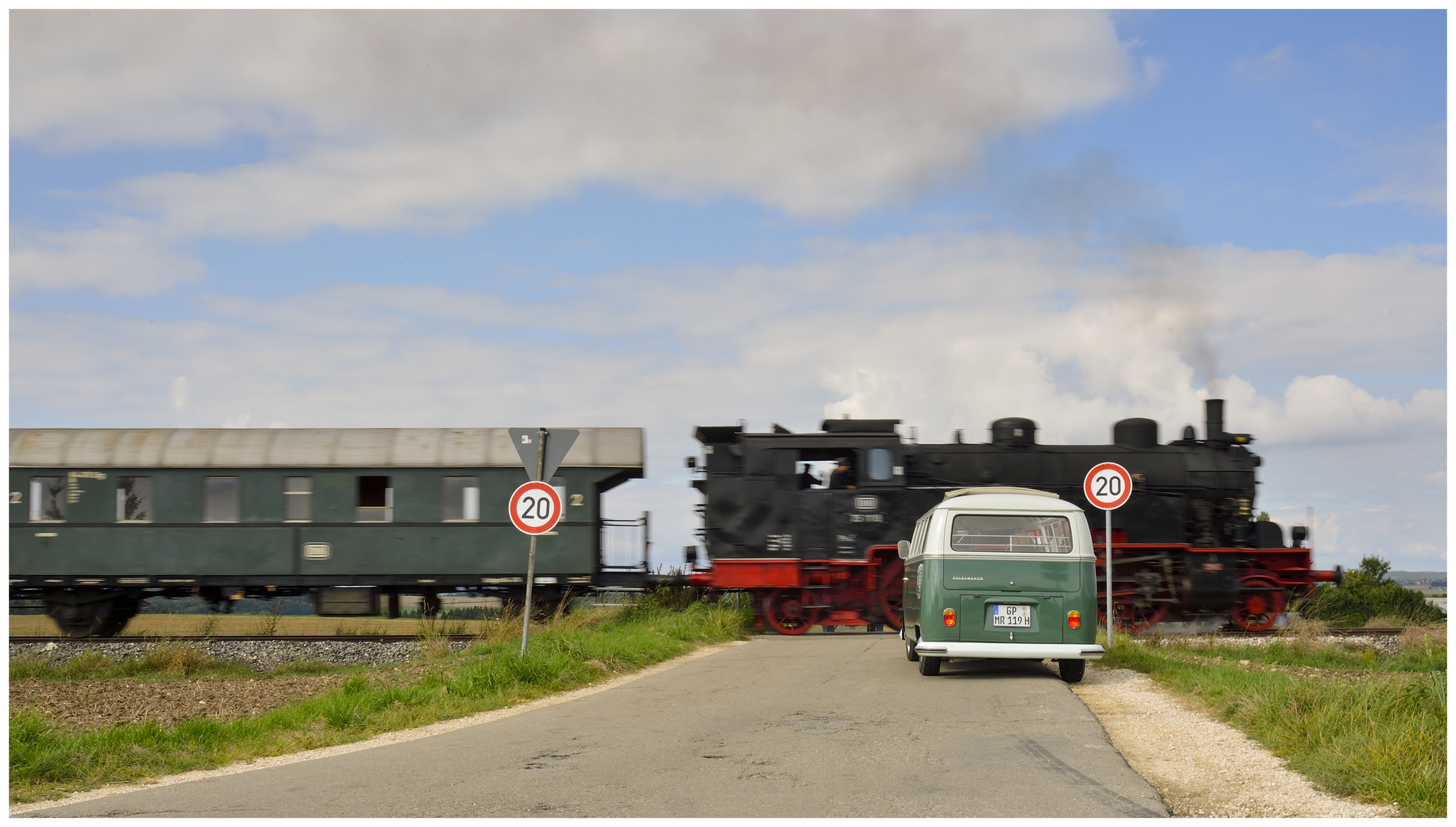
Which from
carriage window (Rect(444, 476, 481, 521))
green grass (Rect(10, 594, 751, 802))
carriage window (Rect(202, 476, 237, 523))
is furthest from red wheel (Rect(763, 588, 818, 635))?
carriage window (Rect(202, 476, 237, 523))

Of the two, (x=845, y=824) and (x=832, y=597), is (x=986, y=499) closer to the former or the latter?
(x=845, y=824)

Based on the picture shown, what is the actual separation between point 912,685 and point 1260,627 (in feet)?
35.8

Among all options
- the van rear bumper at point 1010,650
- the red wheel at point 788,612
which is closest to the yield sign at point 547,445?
the van rear bumper at point 1010,650

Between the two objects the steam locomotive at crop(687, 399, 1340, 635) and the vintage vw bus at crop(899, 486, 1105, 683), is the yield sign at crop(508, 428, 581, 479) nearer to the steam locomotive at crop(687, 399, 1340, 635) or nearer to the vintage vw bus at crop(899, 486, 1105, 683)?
the vintage vw bus at crop(899, 486, 1105, 683)

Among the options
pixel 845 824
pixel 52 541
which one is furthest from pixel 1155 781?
pixel 52 541

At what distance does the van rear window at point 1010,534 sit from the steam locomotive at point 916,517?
7.33 meters

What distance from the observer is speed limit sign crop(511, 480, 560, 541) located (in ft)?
40.0

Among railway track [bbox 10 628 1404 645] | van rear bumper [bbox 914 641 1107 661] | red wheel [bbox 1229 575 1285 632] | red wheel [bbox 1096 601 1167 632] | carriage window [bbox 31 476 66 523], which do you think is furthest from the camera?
carriage window [bbox 31 476 66 523]

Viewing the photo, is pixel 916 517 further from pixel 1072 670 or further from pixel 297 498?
pixel 297 498

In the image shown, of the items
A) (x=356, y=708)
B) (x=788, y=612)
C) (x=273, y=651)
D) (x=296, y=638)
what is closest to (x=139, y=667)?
(x=273, y=651)

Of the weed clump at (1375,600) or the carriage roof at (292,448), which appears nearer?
the carriage roof at (292,448)

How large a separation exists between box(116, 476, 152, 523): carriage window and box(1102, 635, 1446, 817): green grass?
51.2 ft

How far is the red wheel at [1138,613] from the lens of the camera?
1894 cm

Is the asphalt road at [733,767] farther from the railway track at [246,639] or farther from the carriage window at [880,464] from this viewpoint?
the carriage window at [880,464]
